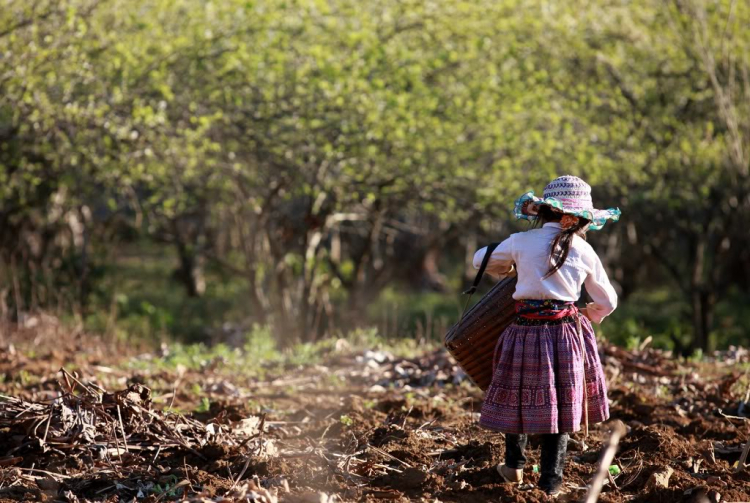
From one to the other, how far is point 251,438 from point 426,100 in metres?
7.25

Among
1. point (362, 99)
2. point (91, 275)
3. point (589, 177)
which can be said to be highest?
point (362, 99)

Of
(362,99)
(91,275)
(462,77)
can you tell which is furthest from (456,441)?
(91,275)

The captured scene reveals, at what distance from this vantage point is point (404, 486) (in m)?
4.42

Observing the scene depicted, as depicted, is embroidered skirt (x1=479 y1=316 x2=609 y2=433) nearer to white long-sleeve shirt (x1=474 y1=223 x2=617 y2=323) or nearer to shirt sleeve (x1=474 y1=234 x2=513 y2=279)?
white long-sleeve shirt (x1=474 y1=223 x2=617 y2=323)

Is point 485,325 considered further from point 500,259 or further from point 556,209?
point 556,209

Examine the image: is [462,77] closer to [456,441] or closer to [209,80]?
[209,80]

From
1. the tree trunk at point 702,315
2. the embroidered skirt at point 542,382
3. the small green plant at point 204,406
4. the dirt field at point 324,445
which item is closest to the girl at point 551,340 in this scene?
the embroidered skirt at point 542,382

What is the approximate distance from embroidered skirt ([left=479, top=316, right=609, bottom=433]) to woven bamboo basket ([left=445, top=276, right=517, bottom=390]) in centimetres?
17

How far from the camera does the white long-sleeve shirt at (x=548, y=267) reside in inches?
171

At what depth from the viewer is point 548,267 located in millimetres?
4336

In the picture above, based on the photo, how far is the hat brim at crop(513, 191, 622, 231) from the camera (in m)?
4.34

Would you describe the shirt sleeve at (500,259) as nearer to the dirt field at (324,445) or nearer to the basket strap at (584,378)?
the basket strap at (584,378)

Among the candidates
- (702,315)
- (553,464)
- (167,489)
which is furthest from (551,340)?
(702,315)

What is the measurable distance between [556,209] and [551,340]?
24.5 inches
